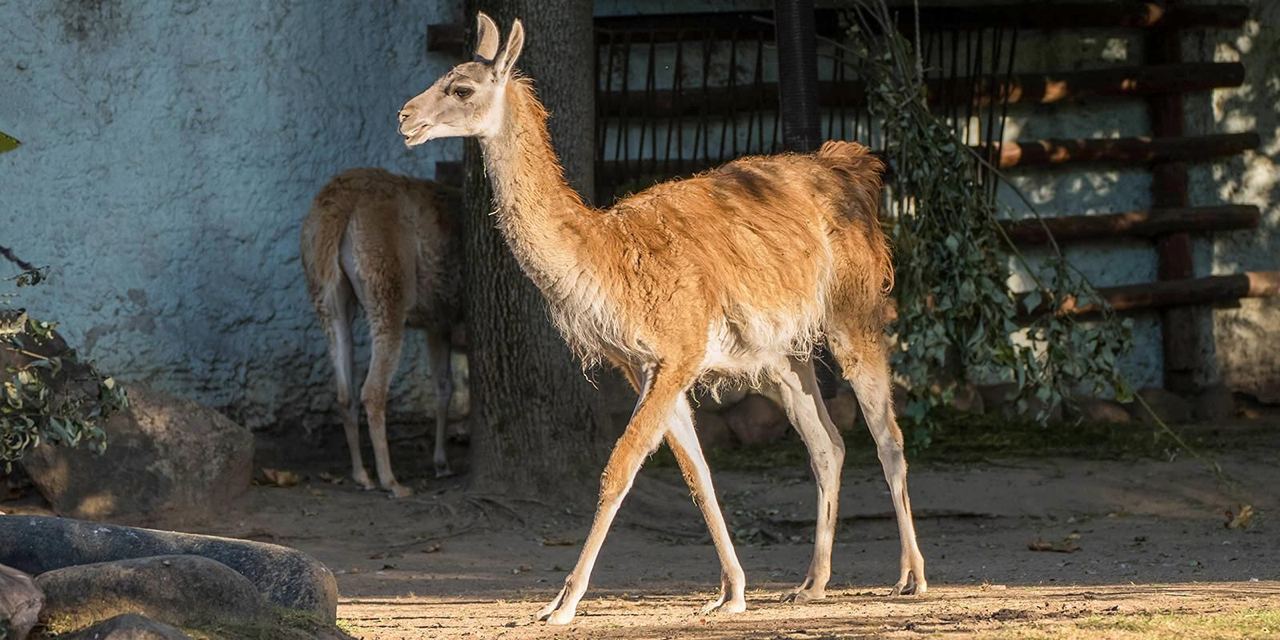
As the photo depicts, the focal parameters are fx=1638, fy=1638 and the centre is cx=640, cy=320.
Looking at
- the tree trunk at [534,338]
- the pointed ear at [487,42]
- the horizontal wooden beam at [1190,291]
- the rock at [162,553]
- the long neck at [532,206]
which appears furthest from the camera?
the horizontal wooden beam at [1190,291]

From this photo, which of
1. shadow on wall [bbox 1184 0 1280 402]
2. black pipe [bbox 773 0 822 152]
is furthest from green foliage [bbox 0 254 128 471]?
shadow on wall [bbox 1184 0 1280 402]

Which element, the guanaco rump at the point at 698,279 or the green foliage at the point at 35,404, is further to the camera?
the green foliage at the point at 35,404

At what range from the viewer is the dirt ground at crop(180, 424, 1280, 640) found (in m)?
6.11

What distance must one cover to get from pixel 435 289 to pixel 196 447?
197 centimetres

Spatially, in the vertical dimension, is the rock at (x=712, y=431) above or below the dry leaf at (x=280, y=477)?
above

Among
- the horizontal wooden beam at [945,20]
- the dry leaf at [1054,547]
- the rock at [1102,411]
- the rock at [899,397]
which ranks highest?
the horizontal wooden beam at [945,20]

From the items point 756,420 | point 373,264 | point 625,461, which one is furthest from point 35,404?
point 756,420

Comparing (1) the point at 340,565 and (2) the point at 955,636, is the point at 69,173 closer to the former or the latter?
(1) the point at 340,565

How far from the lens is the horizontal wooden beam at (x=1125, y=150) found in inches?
459

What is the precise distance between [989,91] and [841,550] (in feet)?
14.0

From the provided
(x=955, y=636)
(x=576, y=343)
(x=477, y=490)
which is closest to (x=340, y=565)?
(x=477, y=490)

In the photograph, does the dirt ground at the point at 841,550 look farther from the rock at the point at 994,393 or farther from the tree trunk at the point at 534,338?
the rock at the point at 994,393

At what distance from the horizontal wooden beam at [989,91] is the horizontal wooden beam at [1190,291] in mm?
1409

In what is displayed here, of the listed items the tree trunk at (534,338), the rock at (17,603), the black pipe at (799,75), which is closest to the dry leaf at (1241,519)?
the black pipe at (799,75)
